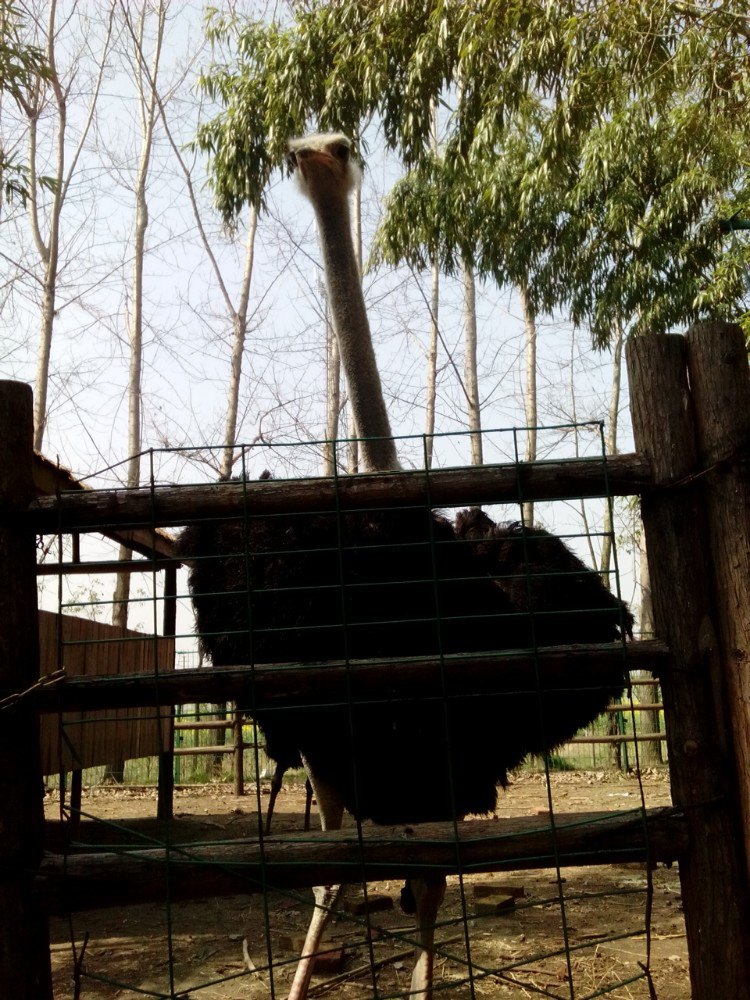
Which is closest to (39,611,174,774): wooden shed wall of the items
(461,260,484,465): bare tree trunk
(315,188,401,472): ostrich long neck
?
(315,188,401,472): ostrich long neck

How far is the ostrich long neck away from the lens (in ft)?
15.7

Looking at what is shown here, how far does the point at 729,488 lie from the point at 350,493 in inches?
31.1

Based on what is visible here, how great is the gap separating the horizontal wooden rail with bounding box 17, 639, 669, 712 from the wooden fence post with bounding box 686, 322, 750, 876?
0.51 ft

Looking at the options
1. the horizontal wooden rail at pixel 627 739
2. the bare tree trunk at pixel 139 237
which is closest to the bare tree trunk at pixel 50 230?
the bare tree trunk at pixel 139 237

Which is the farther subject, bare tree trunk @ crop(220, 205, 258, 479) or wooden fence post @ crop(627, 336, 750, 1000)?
bare tree trunk @ crop(220, 205, 258, 479)

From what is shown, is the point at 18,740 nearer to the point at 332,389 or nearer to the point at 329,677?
the point at 329,677

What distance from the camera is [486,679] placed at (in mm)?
2105

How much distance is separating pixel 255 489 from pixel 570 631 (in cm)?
149

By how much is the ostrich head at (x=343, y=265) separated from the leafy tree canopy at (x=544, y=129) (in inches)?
164

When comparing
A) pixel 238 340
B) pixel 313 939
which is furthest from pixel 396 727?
pixel 238 340

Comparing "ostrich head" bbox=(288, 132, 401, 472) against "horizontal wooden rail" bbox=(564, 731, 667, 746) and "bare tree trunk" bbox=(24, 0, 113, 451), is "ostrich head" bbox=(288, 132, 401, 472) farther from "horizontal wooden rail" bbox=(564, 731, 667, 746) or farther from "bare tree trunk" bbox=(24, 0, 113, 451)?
"bare tree trunk" bbox=(24, 0, 113, 451)

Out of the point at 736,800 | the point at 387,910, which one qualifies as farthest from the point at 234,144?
the point at 736,800

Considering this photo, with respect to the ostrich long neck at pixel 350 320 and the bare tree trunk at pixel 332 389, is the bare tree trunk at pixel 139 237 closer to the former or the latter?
the bare tree trunk at pixel 332 389

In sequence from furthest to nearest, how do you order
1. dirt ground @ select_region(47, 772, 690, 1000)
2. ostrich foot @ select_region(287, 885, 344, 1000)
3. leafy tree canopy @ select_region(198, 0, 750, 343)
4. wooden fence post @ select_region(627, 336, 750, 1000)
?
leafy tree canopy @ select_region(198, 0, 750, 343)
dirt ground @ select_region(47, 772, 690, 1000)
ostrich foot @ select_region(287, 885, 344, 1000)
wooden fence post @ select_region(627, 336, 750, 1000)
